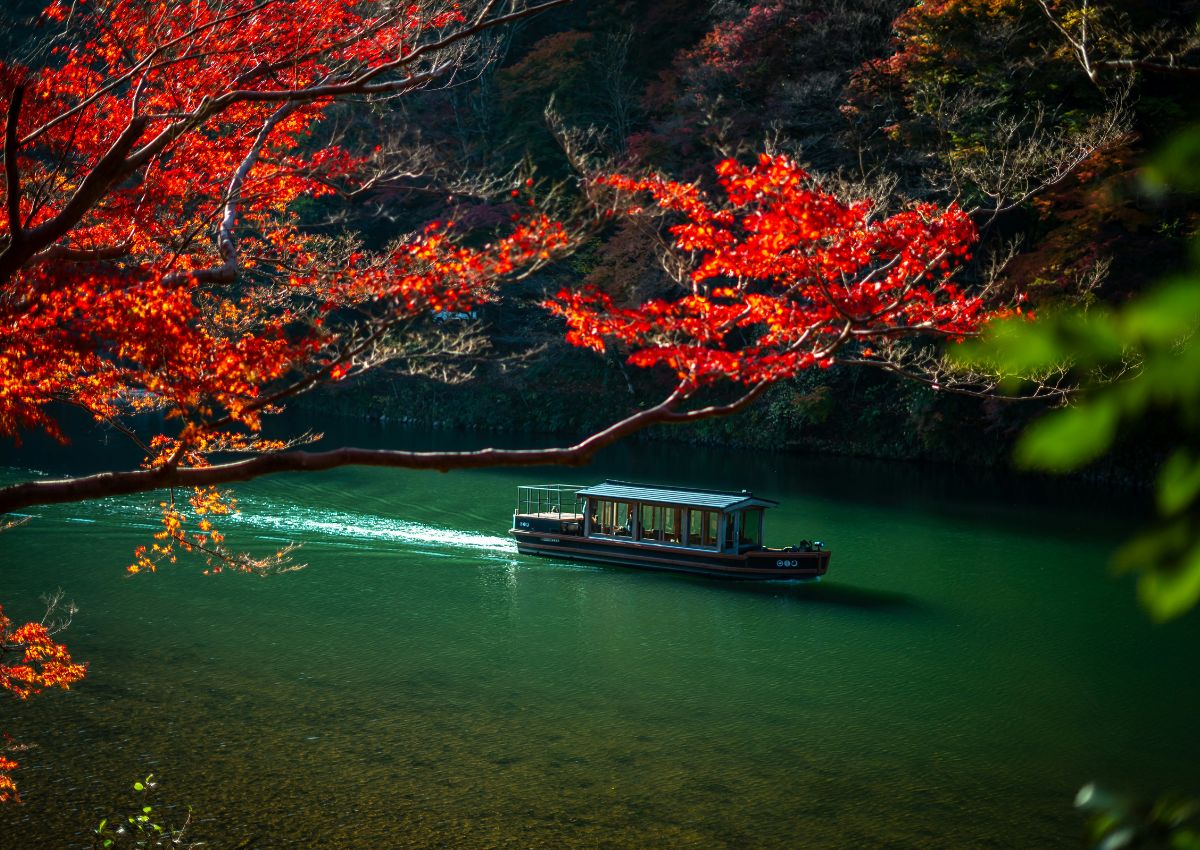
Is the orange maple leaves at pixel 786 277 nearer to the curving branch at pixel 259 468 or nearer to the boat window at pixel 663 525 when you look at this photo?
the curving branch at pixel 259 468

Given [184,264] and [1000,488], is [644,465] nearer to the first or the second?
[1000,488]

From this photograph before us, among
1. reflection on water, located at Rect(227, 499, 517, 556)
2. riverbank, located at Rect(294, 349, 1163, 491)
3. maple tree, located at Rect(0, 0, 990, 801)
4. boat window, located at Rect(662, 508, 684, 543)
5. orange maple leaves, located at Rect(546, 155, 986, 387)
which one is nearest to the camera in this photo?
maple tree, located at Rect(0, 0, 990, 801)

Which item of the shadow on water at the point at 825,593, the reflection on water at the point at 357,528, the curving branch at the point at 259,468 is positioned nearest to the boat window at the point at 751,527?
the shadow on water at the point at 825,593

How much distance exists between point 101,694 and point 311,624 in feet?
9.63

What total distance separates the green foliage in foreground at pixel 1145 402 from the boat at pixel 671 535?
48.7ft

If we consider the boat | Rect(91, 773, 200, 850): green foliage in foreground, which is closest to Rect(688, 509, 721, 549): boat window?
the boat

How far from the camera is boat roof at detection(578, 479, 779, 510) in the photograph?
15922 mm

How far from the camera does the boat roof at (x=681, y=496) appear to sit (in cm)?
1592

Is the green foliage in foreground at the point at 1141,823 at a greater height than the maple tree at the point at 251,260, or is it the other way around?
the maple tree at the point at 251,260

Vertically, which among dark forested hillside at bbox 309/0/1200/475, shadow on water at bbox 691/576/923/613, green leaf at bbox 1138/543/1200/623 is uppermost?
dark forested hillside at bbox 309/0/1200/475

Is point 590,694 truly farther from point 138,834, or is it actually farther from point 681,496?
point 681,496

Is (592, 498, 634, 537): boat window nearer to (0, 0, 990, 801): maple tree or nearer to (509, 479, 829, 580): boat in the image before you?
(509, 479, 829, 580): boat

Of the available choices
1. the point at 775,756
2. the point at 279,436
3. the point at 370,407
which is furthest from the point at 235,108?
the point at 370,407

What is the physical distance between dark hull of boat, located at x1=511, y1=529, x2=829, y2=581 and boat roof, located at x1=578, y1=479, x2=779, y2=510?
70 cm
